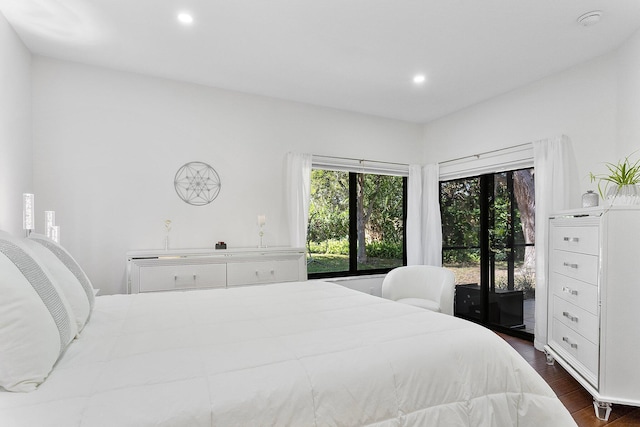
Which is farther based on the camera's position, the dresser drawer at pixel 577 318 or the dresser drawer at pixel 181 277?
the dresser drawer at pixel 181 277

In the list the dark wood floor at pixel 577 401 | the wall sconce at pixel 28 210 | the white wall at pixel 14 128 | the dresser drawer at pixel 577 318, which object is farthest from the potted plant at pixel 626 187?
the white wall at pixel 14 128

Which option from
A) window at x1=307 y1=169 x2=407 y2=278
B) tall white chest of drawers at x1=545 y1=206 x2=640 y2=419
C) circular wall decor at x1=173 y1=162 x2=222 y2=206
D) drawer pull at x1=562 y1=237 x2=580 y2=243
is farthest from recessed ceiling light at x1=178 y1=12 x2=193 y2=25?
drawer pull at x1=562 y1=237 x2=580 y2=243

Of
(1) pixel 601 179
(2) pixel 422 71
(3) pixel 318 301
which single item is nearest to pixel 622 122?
(1) pixel 601 179

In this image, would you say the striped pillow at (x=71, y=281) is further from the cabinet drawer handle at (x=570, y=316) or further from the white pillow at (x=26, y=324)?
the cabinet drawer handle at (x=570, y=316)

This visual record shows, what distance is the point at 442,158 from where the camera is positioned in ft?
15.7

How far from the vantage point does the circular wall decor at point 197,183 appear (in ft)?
11.9

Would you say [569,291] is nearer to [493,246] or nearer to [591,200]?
[591,200]

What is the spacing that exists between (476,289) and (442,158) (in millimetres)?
1759

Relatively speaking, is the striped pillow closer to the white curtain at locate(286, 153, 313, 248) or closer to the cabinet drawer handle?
the white curtain at locate(286, 153, 313, 248)

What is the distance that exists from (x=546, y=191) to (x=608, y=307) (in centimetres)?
147

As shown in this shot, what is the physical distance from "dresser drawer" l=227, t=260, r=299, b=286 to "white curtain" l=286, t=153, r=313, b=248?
17.7 inches

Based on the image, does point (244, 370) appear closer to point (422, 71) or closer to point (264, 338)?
point (264, 338)

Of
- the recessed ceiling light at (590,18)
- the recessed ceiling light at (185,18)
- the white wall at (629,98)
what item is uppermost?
the recessed ceiling light at (185,18)

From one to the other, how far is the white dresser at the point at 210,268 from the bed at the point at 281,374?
Result: 1.19 meters
